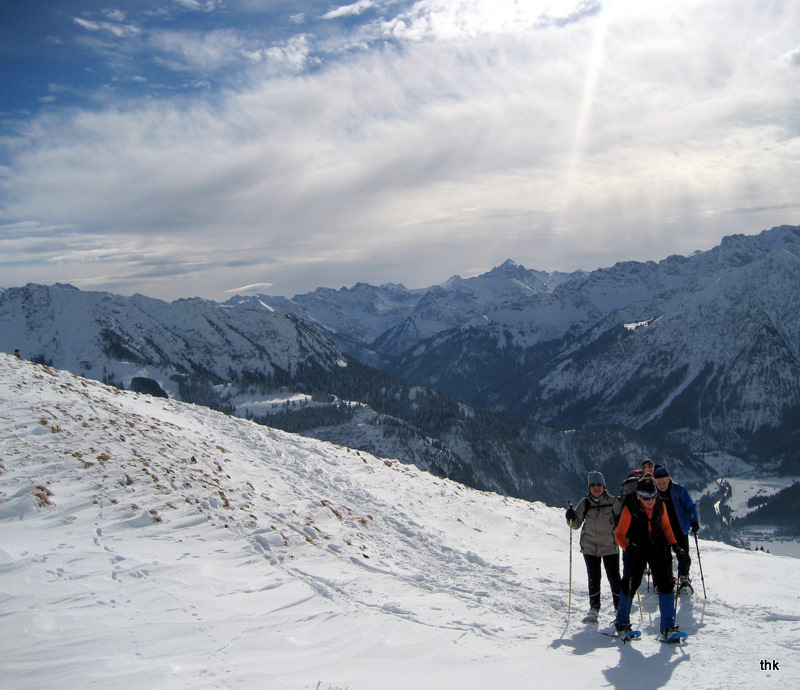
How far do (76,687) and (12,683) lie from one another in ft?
3.12

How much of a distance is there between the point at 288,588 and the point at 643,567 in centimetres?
778

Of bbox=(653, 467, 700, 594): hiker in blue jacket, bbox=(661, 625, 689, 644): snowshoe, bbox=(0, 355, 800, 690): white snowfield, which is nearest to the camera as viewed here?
bbox=(0, 355, 800, 690): white snowfield

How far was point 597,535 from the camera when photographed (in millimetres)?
11844

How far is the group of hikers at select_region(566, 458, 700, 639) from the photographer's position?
10633 millimetres

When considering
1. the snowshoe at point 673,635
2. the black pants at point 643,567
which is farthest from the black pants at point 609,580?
the snowshoe at point 673,635

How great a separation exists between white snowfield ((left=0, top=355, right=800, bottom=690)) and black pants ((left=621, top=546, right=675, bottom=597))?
1.08 m

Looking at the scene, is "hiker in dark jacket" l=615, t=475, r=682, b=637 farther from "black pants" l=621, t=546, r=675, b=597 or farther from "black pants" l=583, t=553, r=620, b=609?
"black pants" l=583, t=553, r=620, b=609

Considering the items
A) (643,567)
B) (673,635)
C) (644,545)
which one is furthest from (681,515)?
(673,635)

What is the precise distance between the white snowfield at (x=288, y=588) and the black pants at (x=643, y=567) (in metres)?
1.08

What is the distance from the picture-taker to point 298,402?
19425 centimetres

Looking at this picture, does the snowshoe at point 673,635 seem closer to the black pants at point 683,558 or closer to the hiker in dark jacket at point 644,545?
the hiker in dark jacket at point 644,545

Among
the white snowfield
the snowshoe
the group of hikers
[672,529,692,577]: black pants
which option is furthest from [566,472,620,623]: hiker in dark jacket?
[672,529,692,577]: black pants

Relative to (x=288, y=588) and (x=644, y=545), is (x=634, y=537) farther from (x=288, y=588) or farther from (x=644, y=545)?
(x=288, y=588)

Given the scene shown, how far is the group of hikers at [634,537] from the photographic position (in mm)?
10633
